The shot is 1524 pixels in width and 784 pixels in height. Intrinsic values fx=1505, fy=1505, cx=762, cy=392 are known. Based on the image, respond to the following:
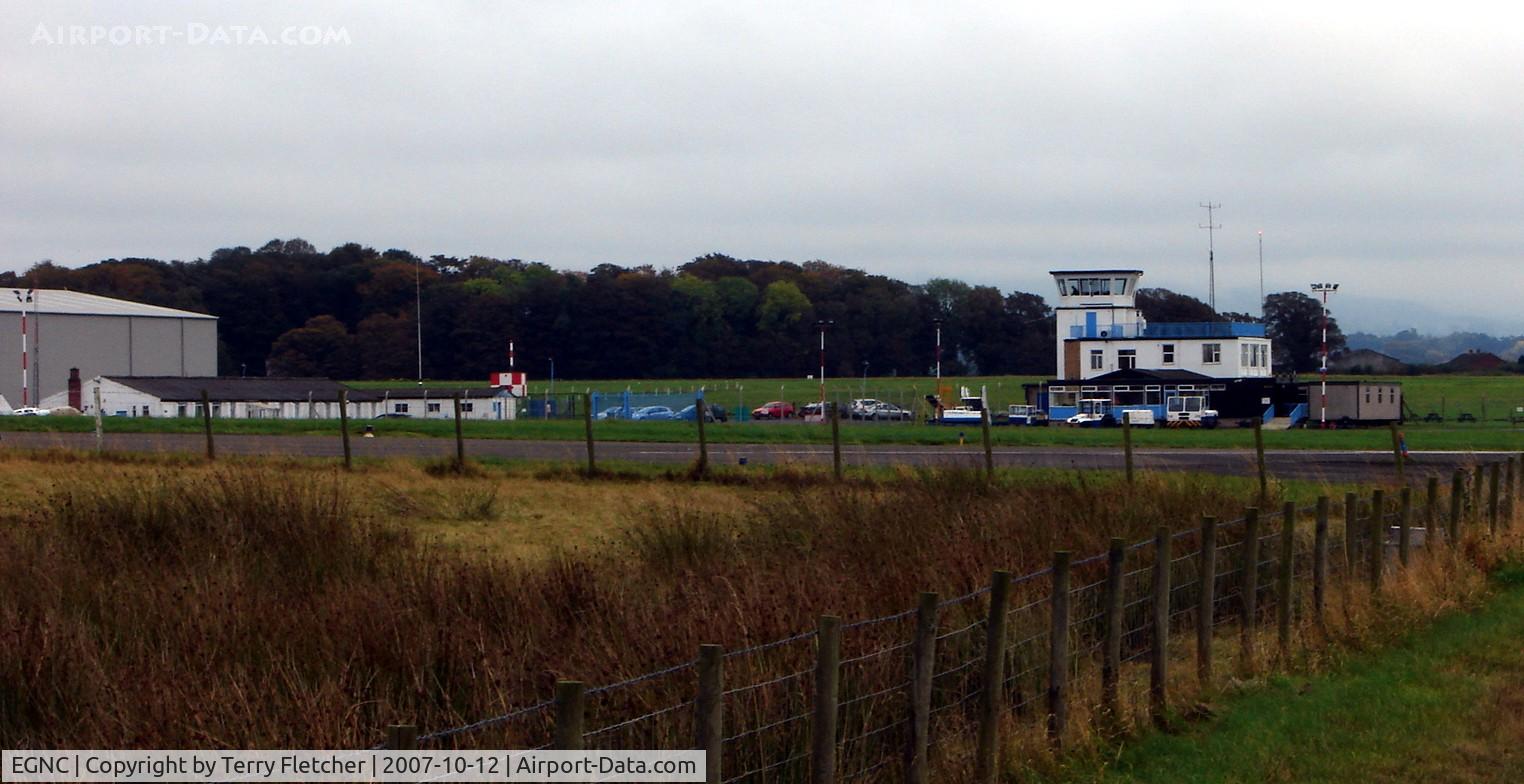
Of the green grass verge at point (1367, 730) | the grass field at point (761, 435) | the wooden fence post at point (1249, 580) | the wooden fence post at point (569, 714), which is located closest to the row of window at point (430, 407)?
the grass field at point (761, 435)

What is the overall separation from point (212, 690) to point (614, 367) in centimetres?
9566

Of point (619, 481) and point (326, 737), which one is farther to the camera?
point (619, 481)

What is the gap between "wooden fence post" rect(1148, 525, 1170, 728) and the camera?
909 cm

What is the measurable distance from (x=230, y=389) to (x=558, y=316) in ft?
97.9

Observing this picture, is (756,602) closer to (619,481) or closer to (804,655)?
(804,655)

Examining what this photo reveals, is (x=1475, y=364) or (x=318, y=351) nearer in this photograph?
(x=318, y=351)

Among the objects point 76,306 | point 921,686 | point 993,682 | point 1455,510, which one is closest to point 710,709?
point 921,686

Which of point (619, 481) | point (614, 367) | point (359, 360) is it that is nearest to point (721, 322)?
point (614, 367)

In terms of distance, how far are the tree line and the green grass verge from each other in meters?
80.8

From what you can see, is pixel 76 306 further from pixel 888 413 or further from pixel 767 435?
pixel 767 435

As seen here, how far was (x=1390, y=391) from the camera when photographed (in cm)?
7006

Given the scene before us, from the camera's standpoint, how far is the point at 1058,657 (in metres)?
8.14

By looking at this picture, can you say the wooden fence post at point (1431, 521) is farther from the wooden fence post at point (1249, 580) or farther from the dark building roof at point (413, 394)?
the dark building roof at point (413, 394)

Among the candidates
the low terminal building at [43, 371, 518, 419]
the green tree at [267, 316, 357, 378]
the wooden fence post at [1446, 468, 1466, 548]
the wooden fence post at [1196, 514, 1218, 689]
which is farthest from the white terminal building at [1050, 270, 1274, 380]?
the wooden fence post at [1196, 514, 1218, 689]
